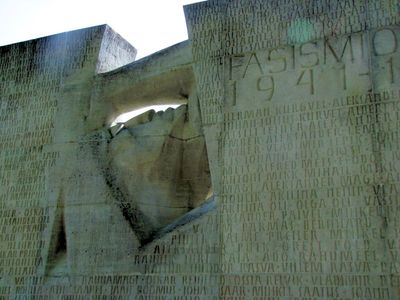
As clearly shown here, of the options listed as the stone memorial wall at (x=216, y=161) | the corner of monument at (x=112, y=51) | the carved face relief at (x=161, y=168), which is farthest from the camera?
the corner of monument at (x=112, y=51)

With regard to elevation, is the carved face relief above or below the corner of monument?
below

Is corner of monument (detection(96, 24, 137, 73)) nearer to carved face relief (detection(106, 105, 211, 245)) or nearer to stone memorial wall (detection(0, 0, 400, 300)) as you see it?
stone memorial wall (detection(0, 0, 400, 300))

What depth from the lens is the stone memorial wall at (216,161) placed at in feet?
18.5

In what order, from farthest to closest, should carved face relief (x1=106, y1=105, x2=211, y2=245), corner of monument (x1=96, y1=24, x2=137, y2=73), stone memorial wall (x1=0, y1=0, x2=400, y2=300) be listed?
1. corner of monument (x1=96, y1=24, x2=137, y2=73)
2. carved face relief (x1=106, y1=105, x2=211, y2=245)
3. stone memorial wall (x1=0, y1=0, x2=400, y2=300)

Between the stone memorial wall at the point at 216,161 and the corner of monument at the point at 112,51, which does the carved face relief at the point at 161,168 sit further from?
the corner of monument at the point at 112,51

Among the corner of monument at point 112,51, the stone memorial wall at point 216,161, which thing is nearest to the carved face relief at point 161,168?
the stone memorial wall at point 216,161

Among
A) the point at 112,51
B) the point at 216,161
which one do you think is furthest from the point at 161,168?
the point at 112,51

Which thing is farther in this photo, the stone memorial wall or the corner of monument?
the corner of monument

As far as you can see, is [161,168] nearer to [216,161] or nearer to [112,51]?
[216,161]

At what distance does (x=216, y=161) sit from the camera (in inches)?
248

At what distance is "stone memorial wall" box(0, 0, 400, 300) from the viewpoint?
18.5 feet

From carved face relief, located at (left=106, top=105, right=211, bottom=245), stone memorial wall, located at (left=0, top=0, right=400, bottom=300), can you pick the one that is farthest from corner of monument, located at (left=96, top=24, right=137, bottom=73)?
carved face relief, located at (left=106, top=105, right=211, bottom=245)

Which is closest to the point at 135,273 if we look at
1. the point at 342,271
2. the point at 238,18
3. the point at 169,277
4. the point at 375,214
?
the point at 169,277

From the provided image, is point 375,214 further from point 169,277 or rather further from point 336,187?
point 169,277
